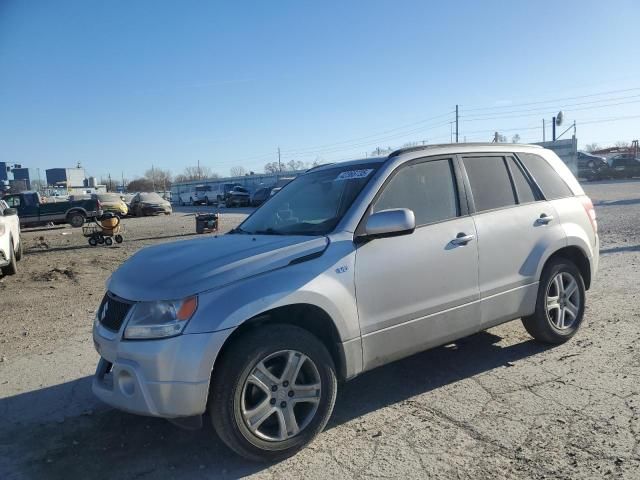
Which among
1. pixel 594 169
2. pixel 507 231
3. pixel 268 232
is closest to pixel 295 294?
pixel 268 232

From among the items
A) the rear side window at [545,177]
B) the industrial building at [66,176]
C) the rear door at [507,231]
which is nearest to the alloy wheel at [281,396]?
the rear door at [507,231]

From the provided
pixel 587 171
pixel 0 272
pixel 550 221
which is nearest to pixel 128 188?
pixel 587 171

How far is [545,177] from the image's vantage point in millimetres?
5102

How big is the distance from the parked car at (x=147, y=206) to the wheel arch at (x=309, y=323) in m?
31.3

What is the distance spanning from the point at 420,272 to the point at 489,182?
4.31 feet

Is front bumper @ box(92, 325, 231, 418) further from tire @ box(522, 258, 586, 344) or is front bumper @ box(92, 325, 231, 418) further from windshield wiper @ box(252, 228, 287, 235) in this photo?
tire @ box(522, 258, 586, 344)

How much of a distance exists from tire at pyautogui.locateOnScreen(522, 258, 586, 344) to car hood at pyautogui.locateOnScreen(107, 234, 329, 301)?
2453 millimetres

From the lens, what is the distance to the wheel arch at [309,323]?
322 centimetres

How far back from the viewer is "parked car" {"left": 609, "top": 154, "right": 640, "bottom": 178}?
43.4 meters

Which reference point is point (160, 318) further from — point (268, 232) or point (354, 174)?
point (354, 174)

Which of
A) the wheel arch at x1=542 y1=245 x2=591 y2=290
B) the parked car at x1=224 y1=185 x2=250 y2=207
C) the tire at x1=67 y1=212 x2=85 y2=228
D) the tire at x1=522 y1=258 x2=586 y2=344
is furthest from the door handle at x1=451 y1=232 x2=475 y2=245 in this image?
the parked car at x1=224 y1=185 x2=250 y2=207

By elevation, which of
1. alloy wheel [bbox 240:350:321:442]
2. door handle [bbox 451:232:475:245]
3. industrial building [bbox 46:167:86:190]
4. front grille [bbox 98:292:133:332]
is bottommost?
alloy wheel [bbox 240:350:321:442]

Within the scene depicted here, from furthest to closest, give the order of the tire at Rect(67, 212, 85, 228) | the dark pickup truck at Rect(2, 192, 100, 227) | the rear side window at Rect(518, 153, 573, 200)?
the tire at Rect(67, 212, 85, 228), the dark pickup truck at Rect(2, 192, 100, 227), the rear side window at Rect(518, 153, 573, 200)

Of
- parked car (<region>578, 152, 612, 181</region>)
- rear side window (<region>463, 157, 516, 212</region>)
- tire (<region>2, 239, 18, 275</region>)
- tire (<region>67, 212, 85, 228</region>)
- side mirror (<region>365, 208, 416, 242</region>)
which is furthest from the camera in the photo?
parked car (<region>578, 152, 612, 181</region>)
